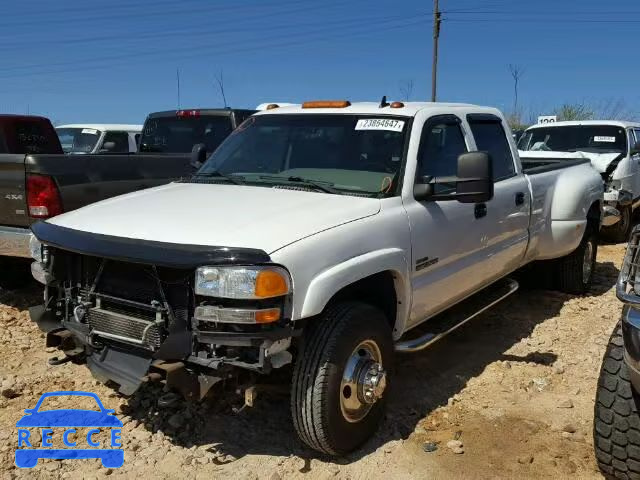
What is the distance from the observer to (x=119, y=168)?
5418 millimetres

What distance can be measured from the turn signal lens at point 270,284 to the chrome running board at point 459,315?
1157 millimetres

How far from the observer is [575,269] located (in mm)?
6234

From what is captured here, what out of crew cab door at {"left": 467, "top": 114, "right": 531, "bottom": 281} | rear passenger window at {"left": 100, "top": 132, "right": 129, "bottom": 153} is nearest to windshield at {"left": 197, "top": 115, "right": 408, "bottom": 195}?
crew cab door at {"left": 467, "top": 114, "right": 531, "bottom": 281}

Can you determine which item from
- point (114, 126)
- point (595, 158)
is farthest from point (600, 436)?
point (114, 126)

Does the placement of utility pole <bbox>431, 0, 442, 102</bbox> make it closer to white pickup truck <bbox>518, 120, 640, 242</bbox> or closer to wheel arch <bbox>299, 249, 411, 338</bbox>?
white pickup truck <bbox>518, 120, 640, 242</bbox>

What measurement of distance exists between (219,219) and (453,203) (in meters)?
1.66

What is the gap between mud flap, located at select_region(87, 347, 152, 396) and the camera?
288cm

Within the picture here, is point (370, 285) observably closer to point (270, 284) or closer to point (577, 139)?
point (270, 284)

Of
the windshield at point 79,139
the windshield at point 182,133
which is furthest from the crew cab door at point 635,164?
the windshield at point 79,139

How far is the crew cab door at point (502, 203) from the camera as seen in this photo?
4.57 metres

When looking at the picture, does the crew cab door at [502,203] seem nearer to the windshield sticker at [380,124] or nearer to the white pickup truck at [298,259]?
the white pickup truck at [298,259]

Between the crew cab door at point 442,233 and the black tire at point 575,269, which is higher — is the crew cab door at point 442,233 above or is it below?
above

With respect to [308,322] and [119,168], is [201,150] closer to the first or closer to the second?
[119,168]

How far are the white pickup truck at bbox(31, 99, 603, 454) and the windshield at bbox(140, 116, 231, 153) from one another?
356 centimetres
